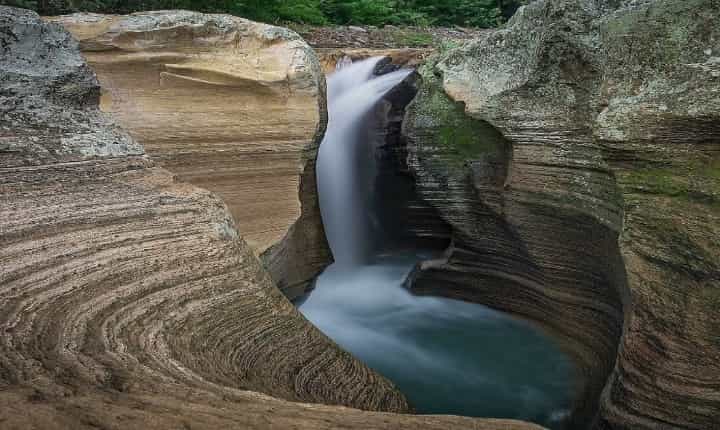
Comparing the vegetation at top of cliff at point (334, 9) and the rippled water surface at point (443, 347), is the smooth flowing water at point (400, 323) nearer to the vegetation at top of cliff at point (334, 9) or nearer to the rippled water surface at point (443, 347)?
the rippled water surface at point (443, 347)

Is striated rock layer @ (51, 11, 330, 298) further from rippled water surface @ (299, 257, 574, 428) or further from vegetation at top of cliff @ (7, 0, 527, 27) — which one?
vegetation at top of cliff @ (7, 0, 527, 27)

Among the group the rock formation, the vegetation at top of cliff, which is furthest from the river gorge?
the vegetation at top of cliff

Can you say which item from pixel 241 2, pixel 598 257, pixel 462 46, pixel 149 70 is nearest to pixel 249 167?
pixel 149 70

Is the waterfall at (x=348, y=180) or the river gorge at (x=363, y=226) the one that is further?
the waterfall at (x=348, y=180)

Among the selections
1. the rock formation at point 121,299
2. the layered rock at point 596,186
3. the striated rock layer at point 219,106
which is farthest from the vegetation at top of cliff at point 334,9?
the rock formation at point 121,299

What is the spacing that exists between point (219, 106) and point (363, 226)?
7.63 feet

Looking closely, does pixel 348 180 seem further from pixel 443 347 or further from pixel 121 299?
pixel 121 299

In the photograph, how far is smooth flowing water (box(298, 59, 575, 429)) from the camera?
474cm

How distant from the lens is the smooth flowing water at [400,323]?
4.74m

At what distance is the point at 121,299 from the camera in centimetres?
264

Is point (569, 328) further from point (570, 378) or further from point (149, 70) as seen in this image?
point (149, 70)

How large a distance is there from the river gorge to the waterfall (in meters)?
0.03

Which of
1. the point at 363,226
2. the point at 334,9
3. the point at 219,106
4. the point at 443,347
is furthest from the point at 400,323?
the point at 334,9

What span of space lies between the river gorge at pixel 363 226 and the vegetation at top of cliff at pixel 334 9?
135 inches
